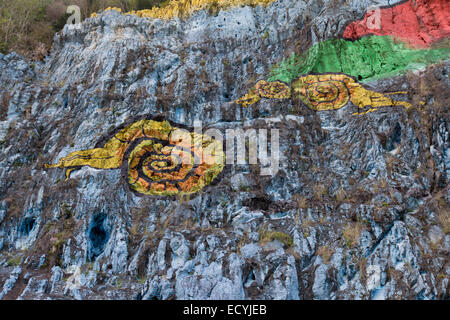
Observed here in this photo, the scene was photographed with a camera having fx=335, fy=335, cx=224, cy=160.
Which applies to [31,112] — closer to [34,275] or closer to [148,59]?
[148,59]

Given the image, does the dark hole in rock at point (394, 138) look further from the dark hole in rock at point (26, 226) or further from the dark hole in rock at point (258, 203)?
the dark hole in rock at point (26, 226)

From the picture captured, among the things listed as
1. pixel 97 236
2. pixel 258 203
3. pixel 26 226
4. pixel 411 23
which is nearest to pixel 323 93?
pixel 411 23

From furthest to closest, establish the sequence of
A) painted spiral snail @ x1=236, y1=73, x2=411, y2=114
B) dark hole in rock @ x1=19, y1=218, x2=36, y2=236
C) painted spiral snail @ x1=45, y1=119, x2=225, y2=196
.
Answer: painted spiral snail @ x1=236, y1=73, x2=411, y2=114, painted spiral snail @ x1=45, y1=119, x2=225, y2=196, dark hole in rock @ x1=19, y1=218, x2=36, y2=236

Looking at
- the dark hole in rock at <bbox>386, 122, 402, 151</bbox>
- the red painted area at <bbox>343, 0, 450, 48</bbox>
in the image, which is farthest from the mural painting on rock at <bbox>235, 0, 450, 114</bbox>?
the dark hole in rock at <bbox>386, 122, 402, 151</bbox>

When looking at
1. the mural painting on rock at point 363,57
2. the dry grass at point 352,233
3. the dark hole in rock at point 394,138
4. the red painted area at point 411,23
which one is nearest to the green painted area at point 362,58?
the mural painting on rock at point 363,57

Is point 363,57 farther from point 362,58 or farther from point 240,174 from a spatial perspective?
point 240,174

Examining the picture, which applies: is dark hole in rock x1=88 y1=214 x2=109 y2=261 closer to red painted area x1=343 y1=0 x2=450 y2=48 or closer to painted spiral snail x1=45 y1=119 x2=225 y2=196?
painted spiral snail x1=45 y1=119 x2=225 y2=196
